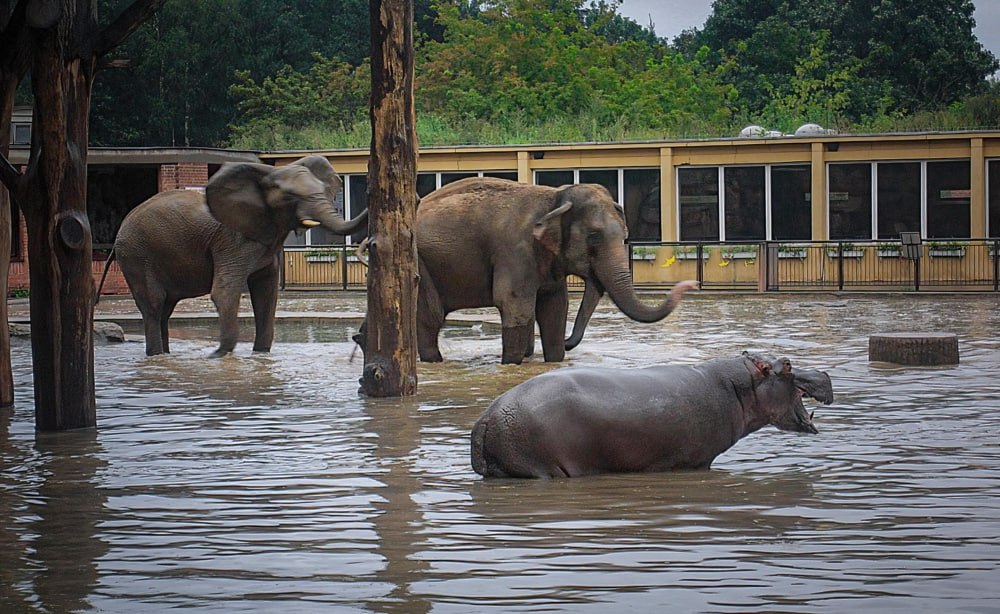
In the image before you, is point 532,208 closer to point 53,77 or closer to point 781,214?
point 53,77

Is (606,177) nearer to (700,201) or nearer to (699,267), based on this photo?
(700,201)

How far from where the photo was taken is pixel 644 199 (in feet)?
114

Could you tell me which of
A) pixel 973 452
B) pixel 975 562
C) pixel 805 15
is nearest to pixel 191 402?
pixel 973 452

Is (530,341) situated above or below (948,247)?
below

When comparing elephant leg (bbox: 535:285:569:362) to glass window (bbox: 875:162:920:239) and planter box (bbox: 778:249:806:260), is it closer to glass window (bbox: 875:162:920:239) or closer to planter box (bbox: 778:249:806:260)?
planter box (bbox: 778:249:806:260)

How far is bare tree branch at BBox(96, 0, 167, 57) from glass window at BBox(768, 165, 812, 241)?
24598mm

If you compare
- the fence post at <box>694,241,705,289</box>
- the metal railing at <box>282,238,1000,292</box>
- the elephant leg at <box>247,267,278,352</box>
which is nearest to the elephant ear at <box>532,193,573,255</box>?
the elephant leg at <box>247,267,278,352</box>

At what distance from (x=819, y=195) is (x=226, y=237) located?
19.5 m

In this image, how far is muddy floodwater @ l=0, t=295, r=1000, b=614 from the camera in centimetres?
559

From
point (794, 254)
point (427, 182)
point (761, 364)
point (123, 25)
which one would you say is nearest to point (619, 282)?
point (123, 25)

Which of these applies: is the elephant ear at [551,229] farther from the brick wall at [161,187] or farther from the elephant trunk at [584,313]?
the brick wall at [161,187]

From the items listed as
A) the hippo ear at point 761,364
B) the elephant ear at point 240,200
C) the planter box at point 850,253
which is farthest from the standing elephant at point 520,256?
the planter box at point 850,253

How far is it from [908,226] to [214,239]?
2070 cm

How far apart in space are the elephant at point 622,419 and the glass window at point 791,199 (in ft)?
84.1
